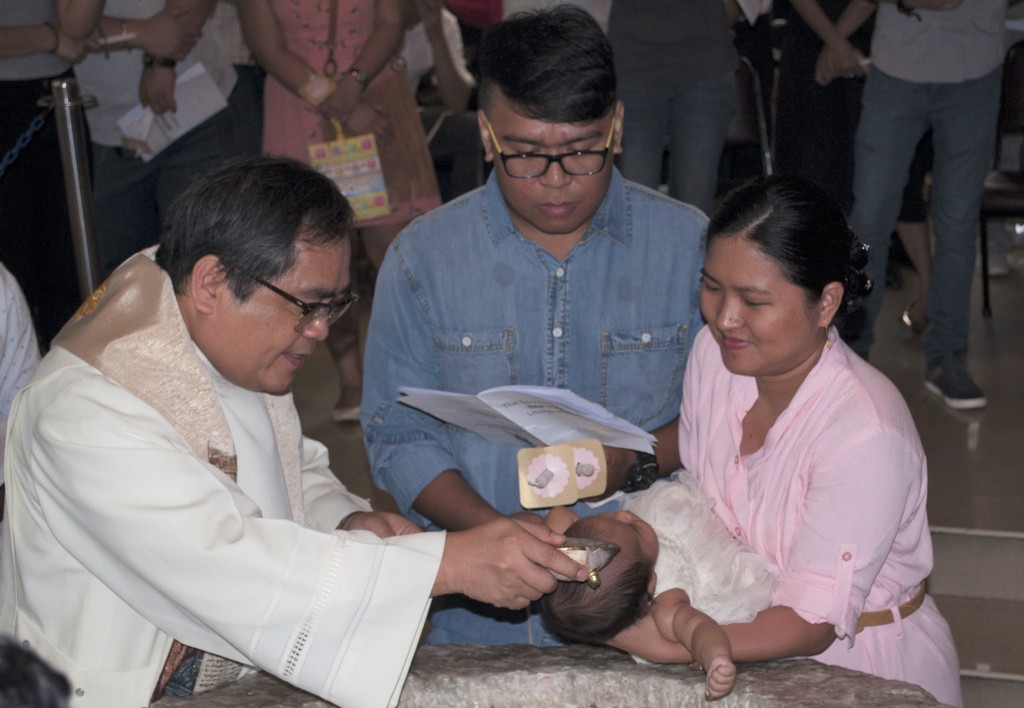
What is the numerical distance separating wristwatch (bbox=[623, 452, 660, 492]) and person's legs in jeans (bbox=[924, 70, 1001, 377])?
104 inches

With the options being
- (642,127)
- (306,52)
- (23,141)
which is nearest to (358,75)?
(306,52)

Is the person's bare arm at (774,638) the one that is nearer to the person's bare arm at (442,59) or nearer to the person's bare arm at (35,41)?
the person's bare arm at (35,41)

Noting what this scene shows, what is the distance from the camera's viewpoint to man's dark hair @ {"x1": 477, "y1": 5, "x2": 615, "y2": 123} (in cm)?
254

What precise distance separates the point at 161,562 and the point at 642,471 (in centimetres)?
112

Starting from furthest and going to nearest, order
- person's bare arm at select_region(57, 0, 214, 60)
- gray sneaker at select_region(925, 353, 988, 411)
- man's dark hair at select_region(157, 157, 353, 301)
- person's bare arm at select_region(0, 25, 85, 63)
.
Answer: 1. gray sneaker at select_region(925, 353, 988, 411)
2. person's bare arm at select_region(57, 0, 214, 60)
3. person's bare arm at select_region(0, 25, 85, 63)
4. man's dark hair at select_region(157, 157, 353, 301)

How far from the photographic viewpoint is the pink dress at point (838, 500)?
220cm

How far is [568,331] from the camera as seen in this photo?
9.21 feet

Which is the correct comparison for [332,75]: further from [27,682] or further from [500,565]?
[27,682]

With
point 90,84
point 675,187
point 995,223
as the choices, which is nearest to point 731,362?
point 675,187

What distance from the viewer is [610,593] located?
2.30 m

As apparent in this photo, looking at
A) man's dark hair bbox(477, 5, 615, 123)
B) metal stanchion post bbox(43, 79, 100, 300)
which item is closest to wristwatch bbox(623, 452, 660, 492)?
man's dark hair bbox(477, 5, 615, 123)

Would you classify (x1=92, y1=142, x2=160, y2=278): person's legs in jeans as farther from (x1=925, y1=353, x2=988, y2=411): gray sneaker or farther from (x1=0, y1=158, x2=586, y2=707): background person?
(x1=925, y1=353, x2=988, y2=411): gray sneaker

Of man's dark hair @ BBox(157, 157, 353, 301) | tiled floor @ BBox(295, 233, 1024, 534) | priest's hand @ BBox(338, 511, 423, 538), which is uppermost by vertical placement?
man's dark hair @ BBox(157, 157, 353, 301)

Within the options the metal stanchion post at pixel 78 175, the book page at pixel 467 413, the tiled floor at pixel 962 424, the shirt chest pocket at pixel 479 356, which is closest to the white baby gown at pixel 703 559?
Result: the book page at pixel 467 413
